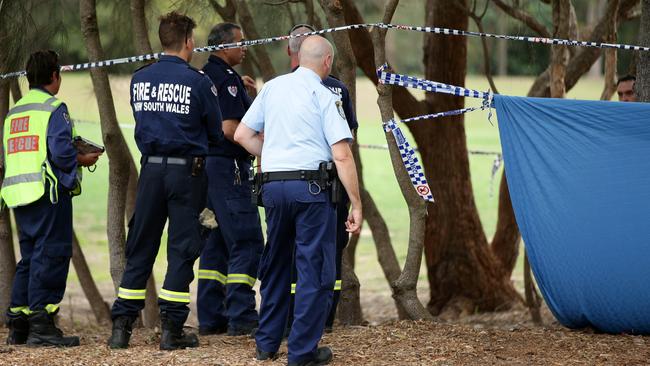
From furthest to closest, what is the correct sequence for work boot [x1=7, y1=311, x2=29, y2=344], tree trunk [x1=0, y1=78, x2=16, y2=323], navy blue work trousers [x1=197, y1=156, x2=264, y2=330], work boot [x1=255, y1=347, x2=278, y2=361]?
tree trunk [x1=0, y1=78, x2=16, y2=323]
navy blue work trousers [x1=197, y1=156, x2=264, y2=330]
work boot [x1=7, y1=311, x2=29, y2=344]
work boot [x1=255, y1=347, x2=278, y2=361]

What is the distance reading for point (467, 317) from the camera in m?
9.62

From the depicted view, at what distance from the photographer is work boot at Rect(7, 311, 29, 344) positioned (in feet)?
19.1

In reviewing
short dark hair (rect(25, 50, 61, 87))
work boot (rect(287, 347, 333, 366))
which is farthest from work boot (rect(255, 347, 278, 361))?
short dark hair (rect(25, 50, 61, 87))

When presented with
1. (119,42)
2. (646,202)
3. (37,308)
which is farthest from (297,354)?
(119,42)

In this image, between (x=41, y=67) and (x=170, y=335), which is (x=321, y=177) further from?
(x=41, y=67)

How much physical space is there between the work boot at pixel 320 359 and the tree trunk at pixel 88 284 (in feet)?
13.5

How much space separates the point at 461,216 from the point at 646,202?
430cm

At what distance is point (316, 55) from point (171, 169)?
1.04 m

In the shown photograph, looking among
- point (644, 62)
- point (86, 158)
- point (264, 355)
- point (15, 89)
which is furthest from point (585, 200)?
point (15, 89)

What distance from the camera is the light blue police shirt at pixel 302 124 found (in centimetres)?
487

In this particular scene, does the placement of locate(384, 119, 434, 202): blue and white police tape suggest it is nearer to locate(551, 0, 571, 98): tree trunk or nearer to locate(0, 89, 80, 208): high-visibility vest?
locate(0, 89, 80, 208): high-visibility vest

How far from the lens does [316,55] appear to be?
4980 mm

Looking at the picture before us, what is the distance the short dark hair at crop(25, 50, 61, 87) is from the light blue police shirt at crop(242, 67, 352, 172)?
151cm

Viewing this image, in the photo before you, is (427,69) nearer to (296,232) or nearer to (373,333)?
(373,333)
